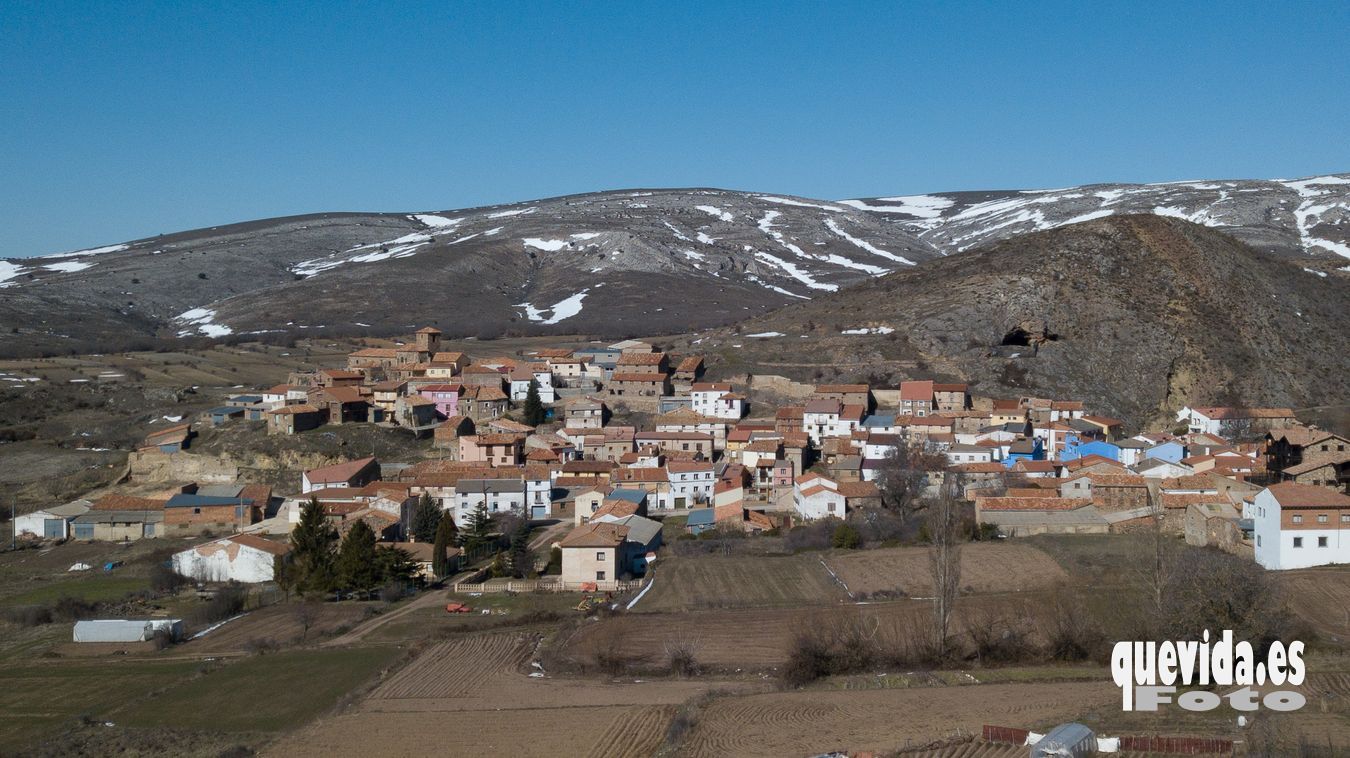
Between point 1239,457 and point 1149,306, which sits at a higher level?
point 1149,306

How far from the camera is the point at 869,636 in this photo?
60.2 ft

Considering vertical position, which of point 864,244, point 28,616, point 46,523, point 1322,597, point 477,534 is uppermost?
point 864,244

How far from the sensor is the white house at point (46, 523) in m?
32.5

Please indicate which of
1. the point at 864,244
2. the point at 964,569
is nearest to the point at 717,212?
the point at 864,244

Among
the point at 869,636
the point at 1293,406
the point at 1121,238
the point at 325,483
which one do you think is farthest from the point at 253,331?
the point at 869,636

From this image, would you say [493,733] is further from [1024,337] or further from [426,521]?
[1024,337]

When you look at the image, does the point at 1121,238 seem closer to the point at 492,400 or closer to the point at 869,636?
the point at 492,400

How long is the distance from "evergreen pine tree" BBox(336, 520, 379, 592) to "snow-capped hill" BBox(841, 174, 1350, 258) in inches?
2966

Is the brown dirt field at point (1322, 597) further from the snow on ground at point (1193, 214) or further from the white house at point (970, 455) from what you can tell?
the snow on ground at point (1193, 214)

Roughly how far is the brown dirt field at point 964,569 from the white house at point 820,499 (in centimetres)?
356

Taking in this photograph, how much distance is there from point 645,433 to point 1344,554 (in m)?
19.9

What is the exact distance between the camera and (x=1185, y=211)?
4486 inches

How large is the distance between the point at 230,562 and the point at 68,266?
111 m

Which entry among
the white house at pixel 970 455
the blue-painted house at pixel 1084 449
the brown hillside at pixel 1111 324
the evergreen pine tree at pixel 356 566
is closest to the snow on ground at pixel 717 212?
the brown hillside at pixel 1111 324
